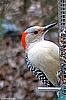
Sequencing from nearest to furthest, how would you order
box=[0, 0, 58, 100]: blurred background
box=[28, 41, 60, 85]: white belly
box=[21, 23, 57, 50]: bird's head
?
1. box=[28, 41, 60, 85]: white belly
2. box=[21, 23, 57, 50]: bird's head
3. box=[0, 0, 58, 100]: blurred background

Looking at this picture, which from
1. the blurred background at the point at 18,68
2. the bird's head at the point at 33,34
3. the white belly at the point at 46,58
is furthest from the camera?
the blurred background at the point at 18,68

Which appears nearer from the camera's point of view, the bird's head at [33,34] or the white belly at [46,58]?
the white belly at [46,58]

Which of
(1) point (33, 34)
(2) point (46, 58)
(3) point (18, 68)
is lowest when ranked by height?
(3) point (18, 68)

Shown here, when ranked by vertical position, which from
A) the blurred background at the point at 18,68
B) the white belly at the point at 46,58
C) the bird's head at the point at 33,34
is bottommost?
the blurred background at the point at 18,68

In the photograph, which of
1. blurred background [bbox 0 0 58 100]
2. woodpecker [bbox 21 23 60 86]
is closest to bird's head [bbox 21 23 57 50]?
woodpecker [bbox 21 23 60 86]

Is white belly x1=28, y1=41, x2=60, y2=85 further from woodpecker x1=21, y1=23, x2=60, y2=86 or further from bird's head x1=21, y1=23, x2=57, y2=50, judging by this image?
bird's head x1=21, y1=23, x2=57, y2=50

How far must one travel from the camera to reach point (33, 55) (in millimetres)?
5777

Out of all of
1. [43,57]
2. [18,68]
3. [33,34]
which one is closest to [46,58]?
[43,57]

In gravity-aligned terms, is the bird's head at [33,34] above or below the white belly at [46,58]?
above

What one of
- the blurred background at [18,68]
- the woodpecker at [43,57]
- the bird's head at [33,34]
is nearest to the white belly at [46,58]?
the woodpecker at [43,57]

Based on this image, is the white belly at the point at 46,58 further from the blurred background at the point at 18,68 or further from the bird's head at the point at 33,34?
the blurred background at the point at 18,68

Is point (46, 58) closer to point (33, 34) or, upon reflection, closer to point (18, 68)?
point (33, 34)

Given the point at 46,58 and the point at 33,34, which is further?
the point at 33,34

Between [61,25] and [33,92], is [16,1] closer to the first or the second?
[61,25]
